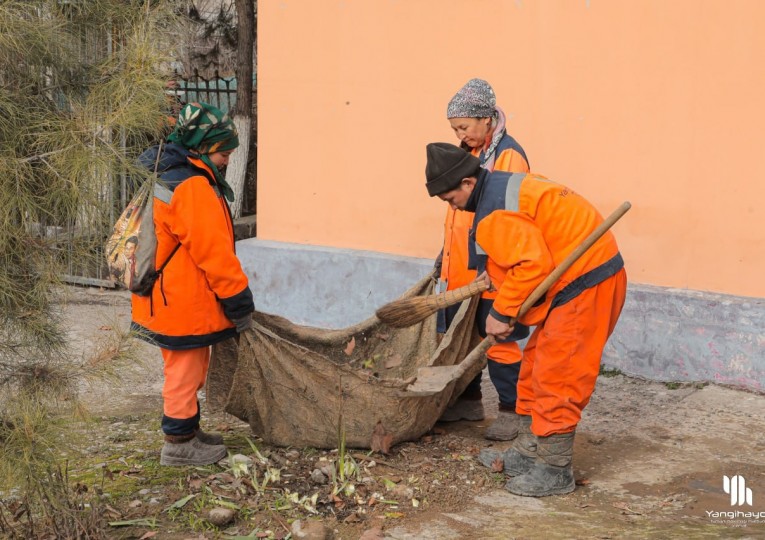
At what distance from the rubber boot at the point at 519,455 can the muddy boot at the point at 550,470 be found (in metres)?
0.16

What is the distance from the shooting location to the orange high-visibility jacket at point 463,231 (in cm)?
465

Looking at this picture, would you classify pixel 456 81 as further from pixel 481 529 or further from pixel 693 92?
pixel 481 529

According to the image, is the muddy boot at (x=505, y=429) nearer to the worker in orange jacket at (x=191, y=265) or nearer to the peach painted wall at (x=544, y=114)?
the worker in orange jacket at (x=191, y=265)

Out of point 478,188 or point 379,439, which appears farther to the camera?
point 379,439

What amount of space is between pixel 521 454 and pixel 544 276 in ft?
3.17

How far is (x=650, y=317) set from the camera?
5.78 meters

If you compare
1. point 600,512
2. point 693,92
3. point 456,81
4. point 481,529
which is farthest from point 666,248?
point 481,529

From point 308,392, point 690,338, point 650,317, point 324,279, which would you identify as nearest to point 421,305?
point 308,392

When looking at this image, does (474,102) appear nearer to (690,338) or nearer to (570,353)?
(570,353)

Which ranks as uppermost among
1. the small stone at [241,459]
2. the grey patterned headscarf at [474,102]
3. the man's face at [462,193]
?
the grey patterned headscarf at [474,102]

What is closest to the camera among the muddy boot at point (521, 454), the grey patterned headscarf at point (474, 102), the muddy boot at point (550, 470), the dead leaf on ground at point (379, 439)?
the muddy boot at point (550, 470)

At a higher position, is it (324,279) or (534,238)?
(534,238)

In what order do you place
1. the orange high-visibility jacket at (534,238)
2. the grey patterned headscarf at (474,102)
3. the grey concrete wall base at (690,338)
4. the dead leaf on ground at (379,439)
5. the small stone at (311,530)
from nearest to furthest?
the small stone at (311,530) < the orange high-visibility jacket at (534,238) < the dead leaf on ground at (379,439) < the grey patterned headscarf at (474,102) < the grey concrete wall base at (690,338)

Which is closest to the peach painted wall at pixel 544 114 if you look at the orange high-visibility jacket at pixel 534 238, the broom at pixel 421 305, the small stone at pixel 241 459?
the broom at pixel 421 305
